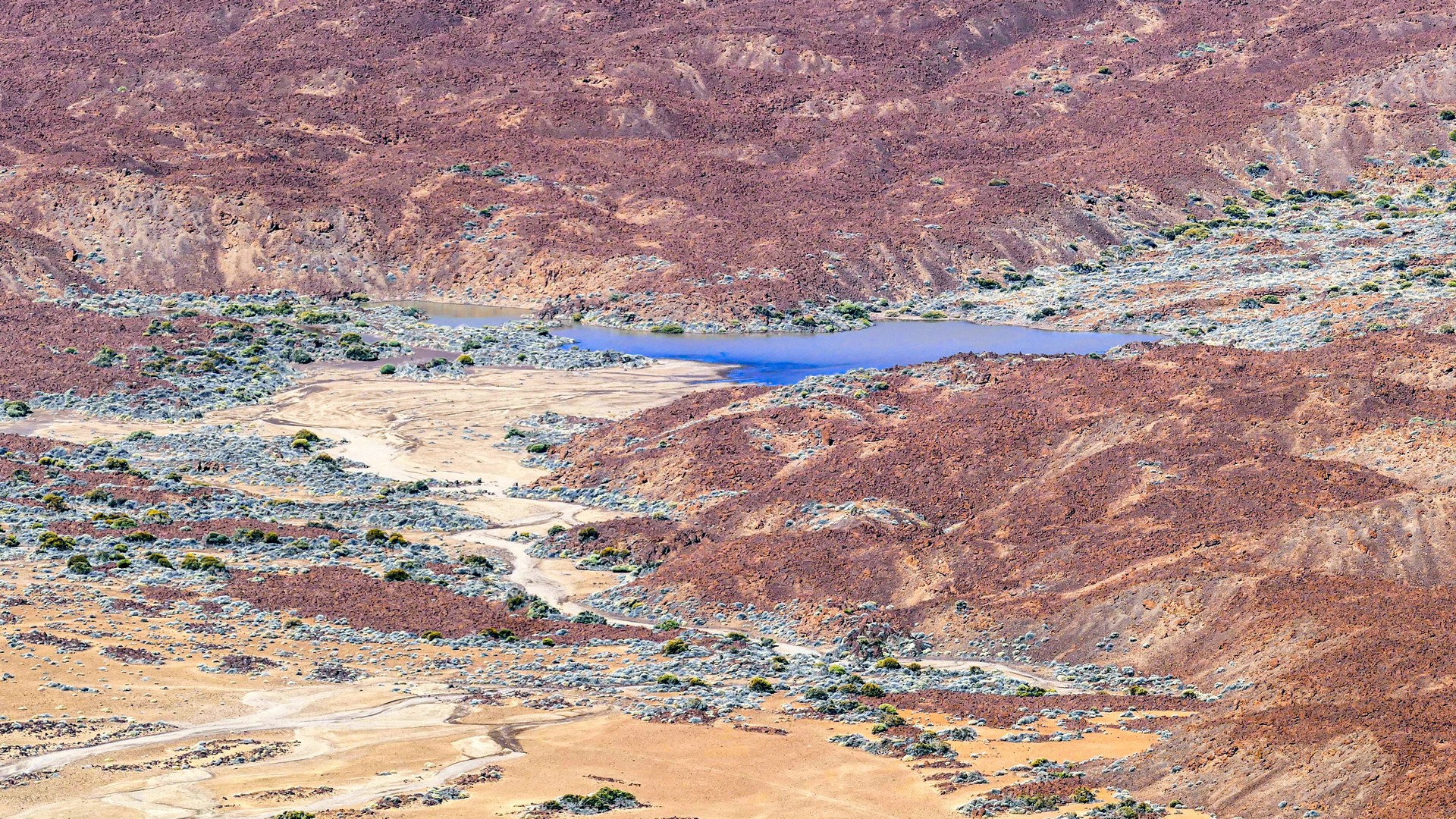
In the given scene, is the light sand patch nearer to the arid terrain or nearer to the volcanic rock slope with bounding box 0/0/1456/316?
the arid terrain

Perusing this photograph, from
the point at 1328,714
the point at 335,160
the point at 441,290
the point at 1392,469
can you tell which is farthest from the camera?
the point at 335,160

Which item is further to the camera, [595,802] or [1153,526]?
[1153,526]

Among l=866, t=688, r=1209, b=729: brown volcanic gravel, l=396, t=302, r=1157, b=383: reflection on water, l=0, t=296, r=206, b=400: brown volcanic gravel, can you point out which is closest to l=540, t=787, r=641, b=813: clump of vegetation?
l=866, t=688, r=1209, b=729: brown volcanic gravel

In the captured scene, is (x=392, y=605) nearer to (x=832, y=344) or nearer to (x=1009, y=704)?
(x=1009, y=704)

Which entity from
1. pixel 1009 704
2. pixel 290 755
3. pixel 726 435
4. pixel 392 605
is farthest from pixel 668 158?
pixel 290 755

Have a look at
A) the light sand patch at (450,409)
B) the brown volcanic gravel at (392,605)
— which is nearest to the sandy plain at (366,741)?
the brown volcanic gravel at (392,605)

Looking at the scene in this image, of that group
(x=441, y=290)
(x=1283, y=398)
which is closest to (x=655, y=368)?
(x=441, y=290)

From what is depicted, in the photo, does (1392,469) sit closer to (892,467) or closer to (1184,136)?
(892,467)
